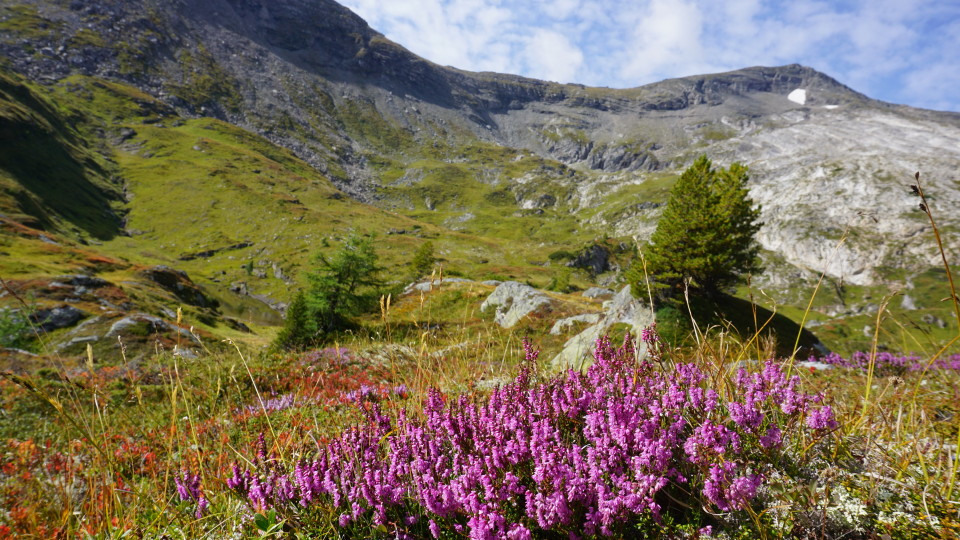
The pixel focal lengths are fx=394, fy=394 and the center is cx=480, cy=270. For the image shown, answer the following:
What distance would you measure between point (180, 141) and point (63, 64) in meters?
59.8

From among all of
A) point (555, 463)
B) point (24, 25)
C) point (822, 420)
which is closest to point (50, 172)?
point (24, 25)

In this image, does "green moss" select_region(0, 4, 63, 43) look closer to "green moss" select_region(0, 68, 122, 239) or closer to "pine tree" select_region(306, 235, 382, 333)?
"green moss" select_region(0, 68, 122, 239)

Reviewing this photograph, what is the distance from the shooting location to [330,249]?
305ft

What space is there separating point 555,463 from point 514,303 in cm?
2626

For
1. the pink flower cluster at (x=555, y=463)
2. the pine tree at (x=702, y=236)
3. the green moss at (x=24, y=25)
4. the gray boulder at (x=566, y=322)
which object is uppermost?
the green moss at (x=24, y=25)

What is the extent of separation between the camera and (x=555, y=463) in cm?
255

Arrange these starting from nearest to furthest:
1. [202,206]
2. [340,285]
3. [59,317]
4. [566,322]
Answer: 1. [566,322]
2. [59,317]
3. [340,285]
4. [202,206]

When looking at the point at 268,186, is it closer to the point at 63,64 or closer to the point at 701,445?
the point at 63,64

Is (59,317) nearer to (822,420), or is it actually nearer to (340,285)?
(340,285)

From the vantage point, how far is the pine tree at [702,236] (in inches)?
855

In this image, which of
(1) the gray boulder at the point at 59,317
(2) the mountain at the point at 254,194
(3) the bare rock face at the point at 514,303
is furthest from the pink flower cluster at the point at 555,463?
(2) the mountain at the point at 254,194

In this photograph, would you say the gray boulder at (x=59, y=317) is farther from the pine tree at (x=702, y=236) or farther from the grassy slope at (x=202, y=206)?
the pine tree at (x=702, y=236)

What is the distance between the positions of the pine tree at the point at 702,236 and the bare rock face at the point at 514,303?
25.2 feet

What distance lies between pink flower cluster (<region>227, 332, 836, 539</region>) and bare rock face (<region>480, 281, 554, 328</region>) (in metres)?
22.5
